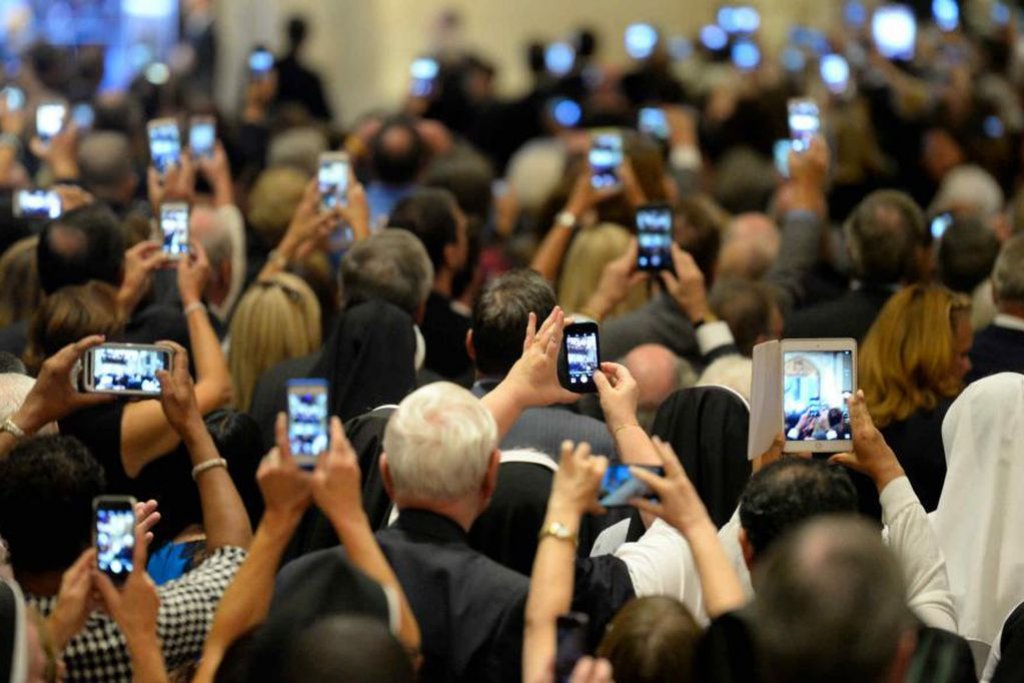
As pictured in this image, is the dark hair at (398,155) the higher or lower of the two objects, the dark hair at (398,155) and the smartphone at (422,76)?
the lower

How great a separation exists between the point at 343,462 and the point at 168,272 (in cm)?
399

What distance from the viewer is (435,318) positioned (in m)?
7.23

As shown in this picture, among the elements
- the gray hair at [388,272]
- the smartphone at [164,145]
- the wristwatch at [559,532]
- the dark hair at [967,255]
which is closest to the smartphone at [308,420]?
the wristwatch at [559,532]

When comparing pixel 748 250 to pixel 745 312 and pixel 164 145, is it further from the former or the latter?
pixel 164 145

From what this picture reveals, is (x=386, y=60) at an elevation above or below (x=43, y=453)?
above

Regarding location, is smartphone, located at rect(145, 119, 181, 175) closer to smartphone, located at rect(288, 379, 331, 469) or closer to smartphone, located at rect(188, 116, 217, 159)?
smartphone, located at rect(188, 116, 217, 159)

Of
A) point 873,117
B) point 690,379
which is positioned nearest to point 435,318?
point 690,379

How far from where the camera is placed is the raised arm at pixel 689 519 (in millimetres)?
3918

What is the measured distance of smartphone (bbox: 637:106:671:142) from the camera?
11704 millimetres

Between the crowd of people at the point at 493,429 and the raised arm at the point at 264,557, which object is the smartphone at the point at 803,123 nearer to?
the crowd of people at the point at 493,429

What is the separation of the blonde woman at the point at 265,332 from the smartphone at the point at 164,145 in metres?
1.23

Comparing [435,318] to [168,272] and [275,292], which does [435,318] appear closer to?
[275,292]

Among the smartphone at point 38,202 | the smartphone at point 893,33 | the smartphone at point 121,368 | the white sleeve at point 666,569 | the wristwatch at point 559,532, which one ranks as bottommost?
the white sleeve at point 666,569

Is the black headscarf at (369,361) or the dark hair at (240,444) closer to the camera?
the dark hair at (240,444)
